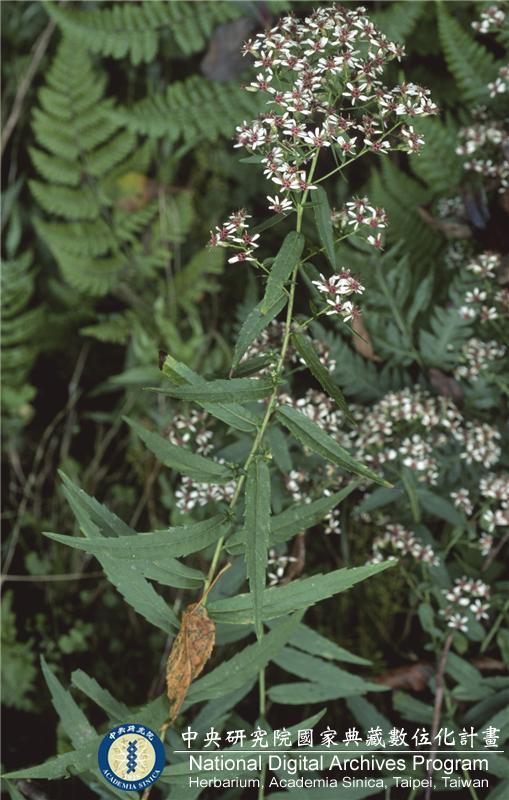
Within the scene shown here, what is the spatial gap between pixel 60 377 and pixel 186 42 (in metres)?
1.48

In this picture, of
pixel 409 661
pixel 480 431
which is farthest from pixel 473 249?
pixel 409 661

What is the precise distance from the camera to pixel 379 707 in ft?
9.00

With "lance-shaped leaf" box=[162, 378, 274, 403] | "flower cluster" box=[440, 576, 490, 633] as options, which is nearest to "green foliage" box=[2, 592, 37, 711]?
"flower cluster" box=[440, 576, 490, 633]

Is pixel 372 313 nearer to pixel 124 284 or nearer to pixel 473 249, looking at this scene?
pixel 473 249

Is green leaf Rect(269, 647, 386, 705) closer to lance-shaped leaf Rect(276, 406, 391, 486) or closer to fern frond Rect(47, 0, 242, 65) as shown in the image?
lance-shaped leaf Rect(276, 406, 391, 486)

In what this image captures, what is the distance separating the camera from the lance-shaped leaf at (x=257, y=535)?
5.38 ft

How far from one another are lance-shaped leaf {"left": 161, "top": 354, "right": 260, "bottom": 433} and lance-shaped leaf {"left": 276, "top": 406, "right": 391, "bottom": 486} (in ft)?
0.32

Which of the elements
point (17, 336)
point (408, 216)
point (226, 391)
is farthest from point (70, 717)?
point (408, 216)

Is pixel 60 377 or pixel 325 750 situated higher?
pixel 60 377

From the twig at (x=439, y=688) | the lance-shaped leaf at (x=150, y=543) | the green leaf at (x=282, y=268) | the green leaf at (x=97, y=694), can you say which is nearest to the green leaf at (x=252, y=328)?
the green leaf at (x=282, y=268)

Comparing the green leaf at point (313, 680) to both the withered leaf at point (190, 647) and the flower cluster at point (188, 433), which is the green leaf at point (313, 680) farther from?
the flower cluster at point (188, 433)

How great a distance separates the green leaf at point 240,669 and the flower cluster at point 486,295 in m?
1.04

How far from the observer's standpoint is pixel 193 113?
3.55 meters

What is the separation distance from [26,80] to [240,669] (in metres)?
2.70
